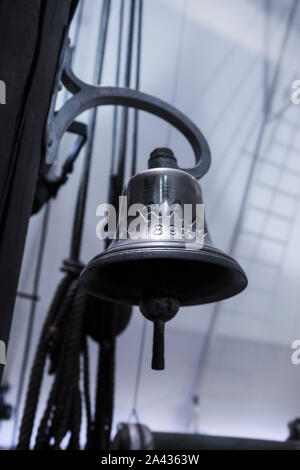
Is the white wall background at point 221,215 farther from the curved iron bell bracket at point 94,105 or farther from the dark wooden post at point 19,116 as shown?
the dark wooden post at point 19,116

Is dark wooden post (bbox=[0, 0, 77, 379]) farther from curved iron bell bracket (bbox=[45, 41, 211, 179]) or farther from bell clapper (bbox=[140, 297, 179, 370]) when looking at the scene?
bell clapper (bbox=[140, 297, 179, 370])

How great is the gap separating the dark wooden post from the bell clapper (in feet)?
0.45

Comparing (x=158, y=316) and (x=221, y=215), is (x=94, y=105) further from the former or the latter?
(x=221, y=215)

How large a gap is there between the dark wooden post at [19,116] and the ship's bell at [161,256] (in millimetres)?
113

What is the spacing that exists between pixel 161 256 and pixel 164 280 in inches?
3.3

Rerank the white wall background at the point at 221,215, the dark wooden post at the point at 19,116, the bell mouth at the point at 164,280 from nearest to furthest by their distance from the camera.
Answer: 1. the dark wooden post at the point at 19,116
2. the bell mouth at the point at 164,280
3. the white wall background at the point at 221,215

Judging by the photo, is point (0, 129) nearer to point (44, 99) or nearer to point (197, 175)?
point (44, 99)

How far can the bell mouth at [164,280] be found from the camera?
47 cm

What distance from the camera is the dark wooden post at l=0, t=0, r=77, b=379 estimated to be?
33cm

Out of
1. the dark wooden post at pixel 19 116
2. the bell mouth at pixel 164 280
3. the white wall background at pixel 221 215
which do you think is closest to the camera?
the dark wooden post at pixel 19 116

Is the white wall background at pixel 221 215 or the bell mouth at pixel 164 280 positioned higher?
the white wall background at pixel 221 215

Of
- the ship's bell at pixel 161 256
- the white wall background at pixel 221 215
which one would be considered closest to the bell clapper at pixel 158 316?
the ship's bell at pixel 161 256

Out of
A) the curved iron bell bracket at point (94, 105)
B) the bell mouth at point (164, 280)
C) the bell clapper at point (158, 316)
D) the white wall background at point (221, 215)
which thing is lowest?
the bell clapper at point (158, 316)

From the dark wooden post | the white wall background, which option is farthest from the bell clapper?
the white wall background
